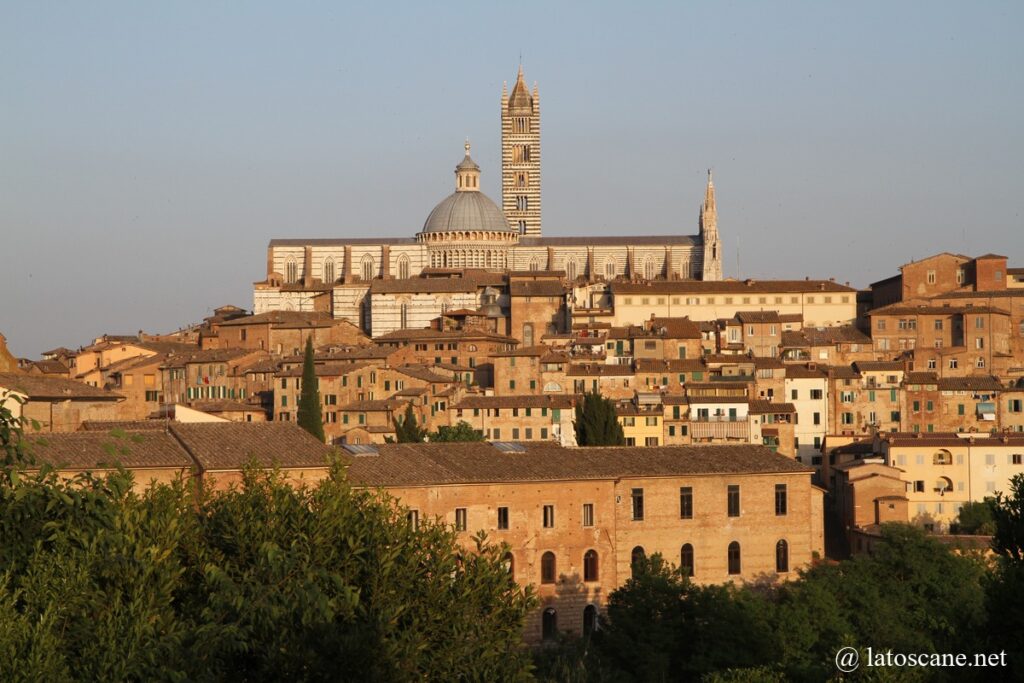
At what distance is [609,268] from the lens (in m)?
95.0

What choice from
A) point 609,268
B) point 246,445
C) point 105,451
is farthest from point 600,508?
point 609,268

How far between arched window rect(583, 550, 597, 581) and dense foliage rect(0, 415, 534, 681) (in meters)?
13.9

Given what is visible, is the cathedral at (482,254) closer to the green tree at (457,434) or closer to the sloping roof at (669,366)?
the sloping roof at (669,366)

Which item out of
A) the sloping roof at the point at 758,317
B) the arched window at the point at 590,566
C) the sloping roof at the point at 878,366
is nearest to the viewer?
the arched window at the point at 590,566

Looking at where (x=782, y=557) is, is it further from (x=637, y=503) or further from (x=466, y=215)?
(x=466, y=215)

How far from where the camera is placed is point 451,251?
93.9 meters

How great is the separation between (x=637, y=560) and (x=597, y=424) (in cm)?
1256

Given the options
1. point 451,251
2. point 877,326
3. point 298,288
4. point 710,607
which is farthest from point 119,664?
point 451,251

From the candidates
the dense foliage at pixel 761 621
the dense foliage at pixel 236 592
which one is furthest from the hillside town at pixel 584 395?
the dense foliage at pixel 236 592

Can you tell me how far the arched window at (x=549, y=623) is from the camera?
111 feet

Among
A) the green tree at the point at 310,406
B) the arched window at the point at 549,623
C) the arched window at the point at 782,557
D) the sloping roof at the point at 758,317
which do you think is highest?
the sloping roof at the point at 758,317

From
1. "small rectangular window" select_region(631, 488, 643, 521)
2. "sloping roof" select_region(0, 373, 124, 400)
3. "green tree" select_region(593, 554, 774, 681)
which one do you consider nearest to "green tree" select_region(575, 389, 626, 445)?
"small rectangular window" select_region(631, 488, 643, 521)

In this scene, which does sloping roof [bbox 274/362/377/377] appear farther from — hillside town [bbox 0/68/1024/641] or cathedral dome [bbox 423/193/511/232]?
cathedral dome [bbox 423/193/511/232]

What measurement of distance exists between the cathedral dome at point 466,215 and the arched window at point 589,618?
61711mm
